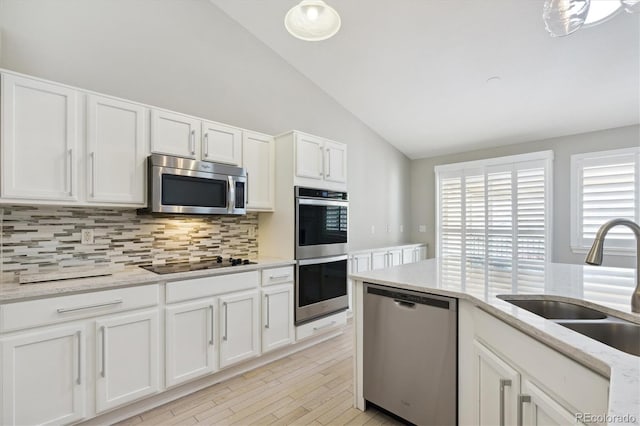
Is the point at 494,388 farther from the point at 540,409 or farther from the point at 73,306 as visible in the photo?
the point at 73,306

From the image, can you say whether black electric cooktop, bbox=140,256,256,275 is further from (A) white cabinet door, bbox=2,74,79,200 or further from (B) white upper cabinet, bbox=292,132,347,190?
(B) white upper cabinet, bbox=292,132,347,190

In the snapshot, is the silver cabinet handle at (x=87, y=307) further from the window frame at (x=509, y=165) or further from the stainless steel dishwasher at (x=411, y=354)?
the window frame at (x=509, y=165)

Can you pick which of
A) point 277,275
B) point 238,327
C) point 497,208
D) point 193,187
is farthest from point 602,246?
point 497,208

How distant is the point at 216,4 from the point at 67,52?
1.48 m

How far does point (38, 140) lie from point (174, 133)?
0.83 meters

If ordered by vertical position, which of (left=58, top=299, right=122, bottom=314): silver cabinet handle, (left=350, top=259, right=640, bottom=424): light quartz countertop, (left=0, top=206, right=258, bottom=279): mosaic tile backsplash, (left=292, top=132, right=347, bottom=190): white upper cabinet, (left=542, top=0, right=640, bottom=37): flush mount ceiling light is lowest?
(left=58, top=299, right=122, bottom=314): silver cabinet handle

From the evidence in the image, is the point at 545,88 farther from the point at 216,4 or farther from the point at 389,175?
the point at 216,4

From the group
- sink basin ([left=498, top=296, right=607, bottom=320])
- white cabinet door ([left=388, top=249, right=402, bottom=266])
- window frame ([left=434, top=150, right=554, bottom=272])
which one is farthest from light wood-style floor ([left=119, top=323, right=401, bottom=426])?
window frame ([left=434, top=150, right=554, bottom=272])

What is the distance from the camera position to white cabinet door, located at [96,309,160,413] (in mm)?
1859

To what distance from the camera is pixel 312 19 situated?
1956mm

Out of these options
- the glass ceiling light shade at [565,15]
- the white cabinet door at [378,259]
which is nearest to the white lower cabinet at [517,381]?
the glass ceiling light shade at [565,15]

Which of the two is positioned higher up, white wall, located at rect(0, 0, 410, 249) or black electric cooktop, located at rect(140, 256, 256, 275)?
white wall, located at rect(0, 0, 410, 249)

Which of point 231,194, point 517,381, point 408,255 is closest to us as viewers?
point 517,381

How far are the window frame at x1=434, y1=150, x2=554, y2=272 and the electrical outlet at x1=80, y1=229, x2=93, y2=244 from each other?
482 cm
